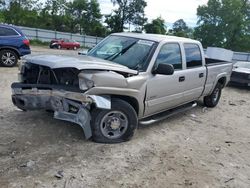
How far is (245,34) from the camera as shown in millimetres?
56219

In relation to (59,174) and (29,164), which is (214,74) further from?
(29,164)

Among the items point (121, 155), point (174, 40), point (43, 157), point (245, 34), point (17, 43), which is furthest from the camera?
point (245, 34)

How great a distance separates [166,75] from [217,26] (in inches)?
2289

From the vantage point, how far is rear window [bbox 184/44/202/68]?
20.0 ft

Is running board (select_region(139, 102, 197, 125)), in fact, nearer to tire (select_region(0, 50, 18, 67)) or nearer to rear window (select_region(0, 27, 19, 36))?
tire (select_region(0, 50, 18, 67))

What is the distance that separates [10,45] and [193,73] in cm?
→ 785

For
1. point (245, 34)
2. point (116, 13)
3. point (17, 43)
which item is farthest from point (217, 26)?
point (17, 43)

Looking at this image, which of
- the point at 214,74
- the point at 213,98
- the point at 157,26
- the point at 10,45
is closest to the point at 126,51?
the point at 214,74

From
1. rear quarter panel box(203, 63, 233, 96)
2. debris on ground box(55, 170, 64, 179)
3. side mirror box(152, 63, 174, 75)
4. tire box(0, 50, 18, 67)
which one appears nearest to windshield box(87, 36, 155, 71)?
side mirror box(152, 63, 174, 75)

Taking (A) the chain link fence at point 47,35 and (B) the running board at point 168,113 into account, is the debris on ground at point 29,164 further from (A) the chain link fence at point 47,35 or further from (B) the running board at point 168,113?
(A) the chain link fence at point 47,35

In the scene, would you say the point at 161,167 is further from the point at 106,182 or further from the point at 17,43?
the point at 17,43

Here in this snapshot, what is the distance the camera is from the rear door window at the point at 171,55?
208 inches

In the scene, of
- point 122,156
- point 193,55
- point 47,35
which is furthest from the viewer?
point 47,35

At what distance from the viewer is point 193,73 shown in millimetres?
6156
